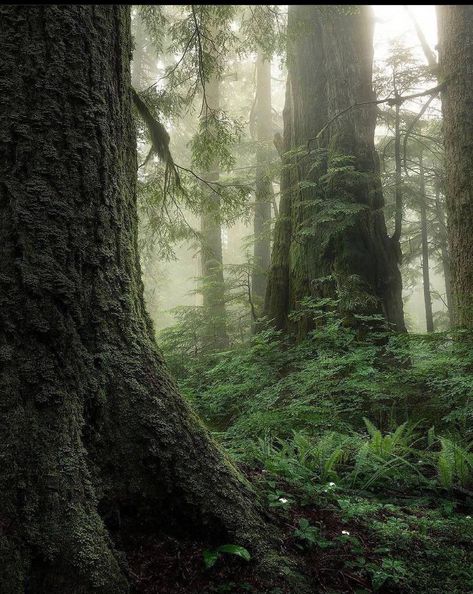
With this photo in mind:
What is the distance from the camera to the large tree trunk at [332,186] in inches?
269

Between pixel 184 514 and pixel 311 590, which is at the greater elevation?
pixel 184 514

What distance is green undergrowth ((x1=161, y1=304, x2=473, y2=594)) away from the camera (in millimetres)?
2238

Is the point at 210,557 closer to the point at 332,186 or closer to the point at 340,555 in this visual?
the point at 340,555

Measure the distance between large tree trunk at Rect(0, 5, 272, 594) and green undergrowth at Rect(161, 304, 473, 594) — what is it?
0.46 metres

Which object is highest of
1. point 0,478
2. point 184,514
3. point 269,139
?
point 269,139

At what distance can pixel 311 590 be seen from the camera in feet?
6.55

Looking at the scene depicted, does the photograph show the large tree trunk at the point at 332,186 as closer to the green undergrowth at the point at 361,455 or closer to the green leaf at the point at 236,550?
the green undergrowth at the point at 361,455

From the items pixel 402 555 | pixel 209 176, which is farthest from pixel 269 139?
pixel 402 555

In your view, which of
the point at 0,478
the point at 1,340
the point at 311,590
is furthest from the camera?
the point at 311,590

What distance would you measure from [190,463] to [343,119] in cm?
684

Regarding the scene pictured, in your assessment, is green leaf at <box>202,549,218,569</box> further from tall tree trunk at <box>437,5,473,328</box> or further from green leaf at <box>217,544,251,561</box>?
tall tree trunk at <box>437,5,473,328</box>

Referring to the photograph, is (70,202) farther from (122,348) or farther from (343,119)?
(343,119)

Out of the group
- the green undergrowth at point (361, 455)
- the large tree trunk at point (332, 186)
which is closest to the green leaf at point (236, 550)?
the green undergrowth at point (361, 455)

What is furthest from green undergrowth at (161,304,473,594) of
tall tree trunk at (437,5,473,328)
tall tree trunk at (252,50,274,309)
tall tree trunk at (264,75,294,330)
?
tall tree trunk at (252,50,274,309)
